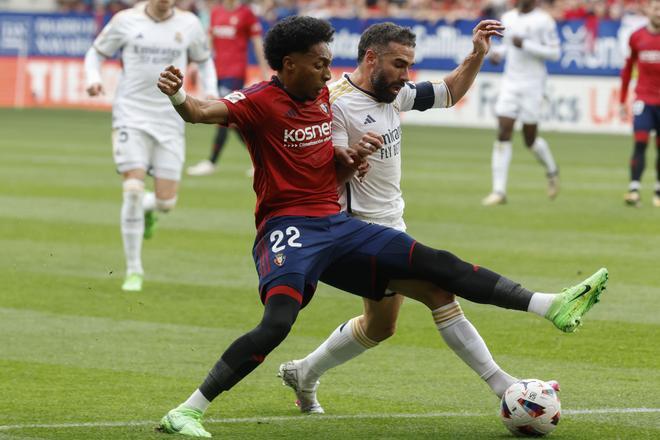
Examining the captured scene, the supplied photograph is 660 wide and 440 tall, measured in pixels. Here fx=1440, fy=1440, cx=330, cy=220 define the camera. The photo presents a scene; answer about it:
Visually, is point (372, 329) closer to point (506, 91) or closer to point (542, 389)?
point (542, 389)

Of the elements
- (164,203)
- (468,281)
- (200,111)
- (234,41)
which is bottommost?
(234,41)

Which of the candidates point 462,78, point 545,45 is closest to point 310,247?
point 462,78

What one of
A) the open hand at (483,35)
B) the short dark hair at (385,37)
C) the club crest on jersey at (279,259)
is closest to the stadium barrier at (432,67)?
the open hand at (483,35)

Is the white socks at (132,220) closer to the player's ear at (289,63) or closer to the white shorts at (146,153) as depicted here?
the white shorts at (146,153)

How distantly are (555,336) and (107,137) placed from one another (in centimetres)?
2034

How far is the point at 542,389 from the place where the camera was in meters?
6.61

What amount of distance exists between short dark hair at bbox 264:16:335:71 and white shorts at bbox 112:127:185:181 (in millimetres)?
4980

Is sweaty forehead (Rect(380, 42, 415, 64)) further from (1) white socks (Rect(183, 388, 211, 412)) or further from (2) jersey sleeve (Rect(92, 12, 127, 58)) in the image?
(2) jersey sleeve (Rect(92, 12, 127, 58))

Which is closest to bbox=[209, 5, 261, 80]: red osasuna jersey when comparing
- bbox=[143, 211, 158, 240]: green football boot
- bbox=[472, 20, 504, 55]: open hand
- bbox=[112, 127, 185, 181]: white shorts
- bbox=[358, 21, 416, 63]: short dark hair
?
bbox=[143, 211, 158, 240]: green football boot

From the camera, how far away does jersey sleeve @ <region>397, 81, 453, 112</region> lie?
7.39 meters

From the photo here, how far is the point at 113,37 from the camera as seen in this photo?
473 inches

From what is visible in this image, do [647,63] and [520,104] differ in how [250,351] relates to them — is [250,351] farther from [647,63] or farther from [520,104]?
[520,104]

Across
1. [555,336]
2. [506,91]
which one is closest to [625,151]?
[506,91]

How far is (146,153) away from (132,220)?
612 mm
